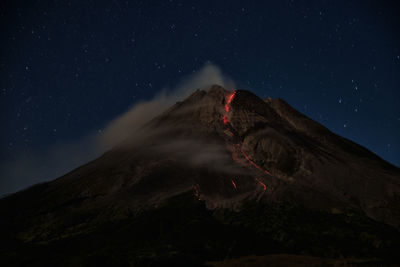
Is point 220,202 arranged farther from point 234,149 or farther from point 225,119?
point 225,119

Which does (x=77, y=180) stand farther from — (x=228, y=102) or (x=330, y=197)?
(x=330, y=197)

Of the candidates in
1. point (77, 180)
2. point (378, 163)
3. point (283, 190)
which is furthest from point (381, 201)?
point (77, 180)

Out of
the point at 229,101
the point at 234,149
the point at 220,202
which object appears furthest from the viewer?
the point at 229,101

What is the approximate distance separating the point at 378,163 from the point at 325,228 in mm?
48172

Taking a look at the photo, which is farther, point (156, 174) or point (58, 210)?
point (156, 174)

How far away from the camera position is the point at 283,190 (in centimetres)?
6475

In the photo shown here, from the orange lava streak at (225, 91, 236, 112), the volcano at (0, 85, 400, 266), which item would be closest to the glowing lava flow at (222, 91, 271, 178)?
the orange lava streak at (225, 91, 236, 112)

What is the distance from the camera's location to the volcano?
40.7 m

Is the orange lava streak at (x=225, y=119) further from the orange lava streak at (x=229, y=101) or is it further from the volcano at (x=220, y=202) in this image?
the orange lava streak at (x=229, y=101)

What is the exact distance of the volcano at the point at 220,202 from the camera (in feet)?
133

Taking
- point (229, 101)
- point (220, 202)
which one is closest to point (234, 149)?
point (229, 101)

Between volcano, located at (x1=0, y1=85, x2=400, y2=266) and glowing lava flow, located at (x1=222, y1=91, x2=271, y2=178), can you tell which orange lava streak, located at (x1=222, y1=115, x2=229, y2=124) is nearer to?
glowing lava flow, located at (x1=222, y1=91, x2=271, y2=178)

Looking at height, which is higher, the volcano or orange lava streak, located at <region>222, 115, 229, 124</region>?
orange lava streak, located at <region>222, 115, 229, 124</region>

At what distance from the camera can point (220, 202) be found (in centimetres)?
6112
